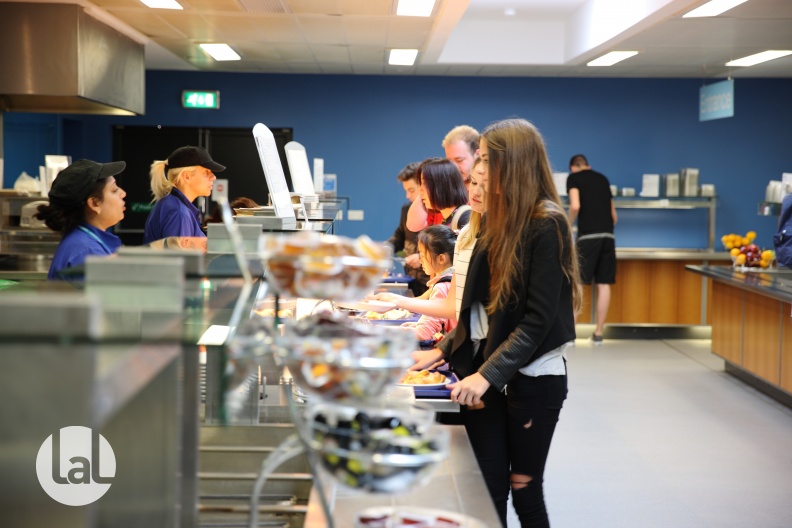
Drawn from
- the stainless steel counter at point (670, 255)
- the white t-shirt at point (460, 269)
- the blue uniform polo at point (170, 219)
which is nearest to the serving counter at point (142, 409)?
the white t-shirt at point (460, 269)

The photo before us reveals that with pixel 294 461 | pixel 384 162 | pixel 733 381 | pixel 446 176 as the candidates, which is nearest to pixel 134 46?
pixel 384 162

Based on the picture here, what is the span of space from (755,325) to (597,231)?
9.29 feet

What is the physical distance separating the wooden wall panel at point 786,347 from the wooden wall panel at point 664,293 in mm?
3658

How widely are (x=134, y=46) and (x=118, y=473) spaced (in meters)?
7.37

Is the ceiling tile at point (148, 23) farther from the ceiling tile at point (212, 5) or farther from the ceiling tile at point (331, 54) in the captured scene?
the ceiling tile at point (331, 54)

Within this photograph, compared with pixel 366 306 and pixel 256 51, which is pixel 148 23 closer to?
pixel 256 51

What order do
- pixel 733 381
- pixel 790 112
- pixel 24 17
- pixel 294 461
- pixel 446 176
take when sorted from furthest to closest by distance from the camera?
pixel 790 112, pixel 733 381, pixel 24 17, pixel 446 176, pixel 294 461

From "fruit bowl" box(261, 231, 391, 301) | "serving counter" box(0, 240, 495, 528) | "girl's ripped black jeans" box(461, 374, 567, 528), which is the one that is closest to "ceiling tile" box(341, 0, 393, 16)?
"girl's ripped black jeans" box(461, 374, 567, 528)

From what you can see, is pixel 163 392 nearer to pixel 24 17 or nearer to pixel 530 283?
pixel 530 283

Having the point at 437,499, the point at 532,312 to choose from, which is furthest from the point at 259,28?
the point at 437,499

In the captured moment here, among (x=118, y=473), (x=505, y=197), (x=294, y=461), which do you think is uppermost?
(x=505, y=197)

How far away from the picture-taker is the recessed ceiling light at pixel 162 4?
6570 mm

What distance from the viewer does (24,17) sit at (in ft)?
21.6

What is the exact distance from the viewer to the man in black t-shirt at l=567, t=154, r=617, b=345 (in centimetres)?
966
